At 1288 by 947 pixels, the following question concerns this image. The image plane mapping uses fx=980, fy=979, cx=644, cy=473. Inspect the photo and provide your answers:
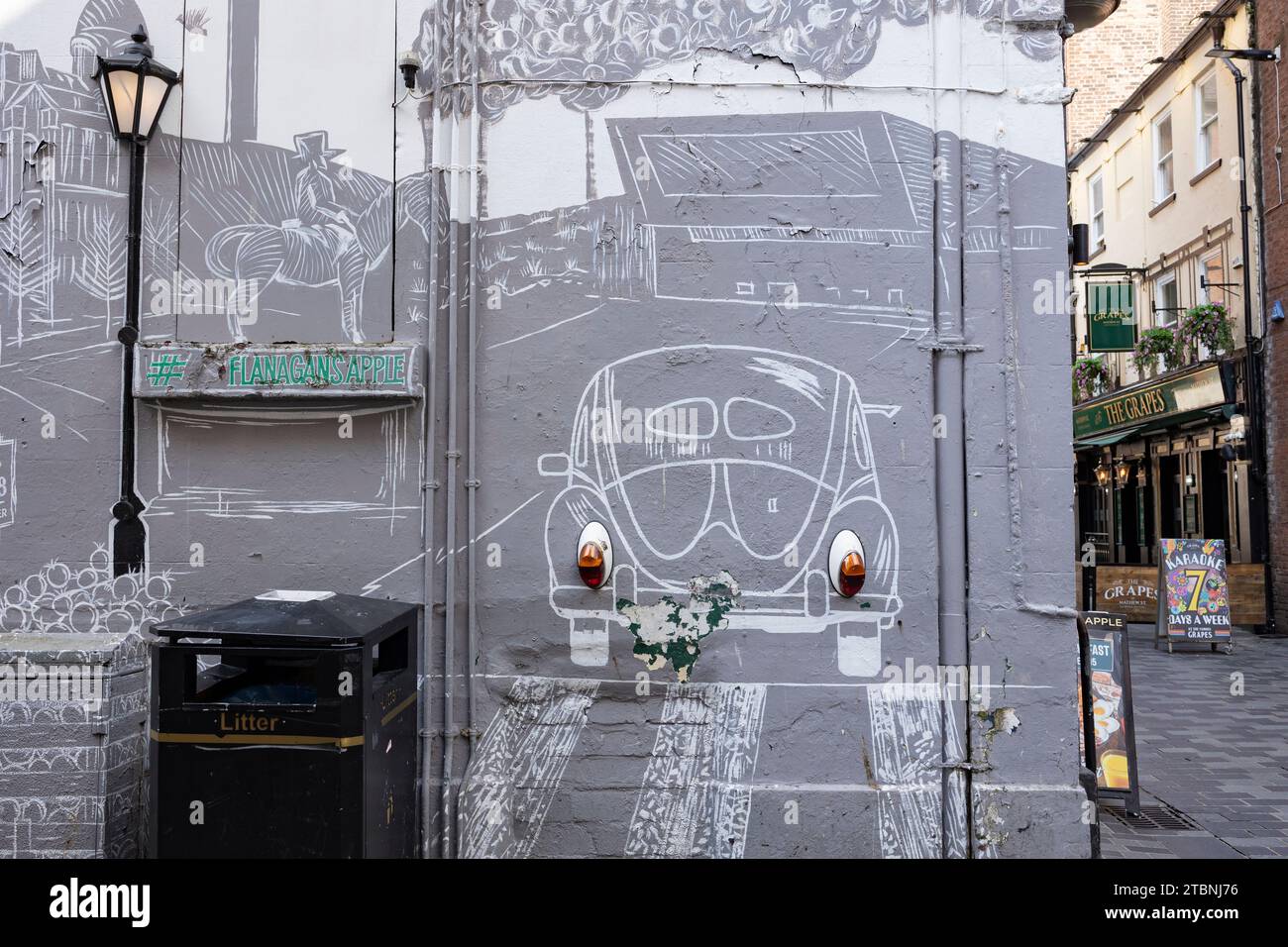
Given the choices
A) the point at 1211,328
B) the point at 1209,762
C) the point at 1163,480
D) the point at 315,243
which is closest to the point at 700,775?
the point at 315,243

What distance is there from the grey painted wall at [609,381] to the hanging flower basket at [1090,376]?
19.4 m

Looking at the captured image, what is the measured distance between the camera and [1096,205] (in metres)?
24.3

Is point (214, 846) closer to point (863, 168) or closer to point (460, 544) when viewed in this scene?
point (460, 544)

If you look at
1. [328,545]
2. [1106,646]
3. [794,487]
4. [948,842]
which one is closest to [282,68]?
[328,545]

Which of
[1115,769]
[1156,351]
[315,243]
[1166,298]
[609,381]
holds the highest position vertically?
[1166,298]

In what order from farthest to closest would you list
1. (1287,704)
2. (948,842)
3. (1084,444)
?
(1084,444) < (1287,704) < (948,842)

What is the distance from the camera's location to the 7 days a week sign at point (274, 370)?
4.93m

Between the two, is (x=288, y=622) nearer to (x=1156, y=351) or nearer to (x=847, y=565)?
(x=847, y=565)

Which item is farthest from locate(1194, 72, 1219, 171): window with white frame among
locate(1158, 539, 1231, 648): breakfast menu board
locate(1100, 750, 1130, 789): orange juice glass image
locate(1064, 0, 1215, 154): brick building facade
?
locate(1100, 750, 1130, 789): orange juice glass image

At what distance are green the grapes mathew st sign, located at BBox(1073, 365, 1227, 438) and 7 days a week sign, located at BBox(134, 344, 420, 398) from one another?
16092 mm

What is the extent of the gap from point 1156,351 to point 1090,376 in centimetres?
394

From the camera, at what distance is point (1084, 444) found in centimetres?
2281

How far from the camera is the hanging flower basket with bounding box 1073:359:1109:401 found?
22.6 meters
